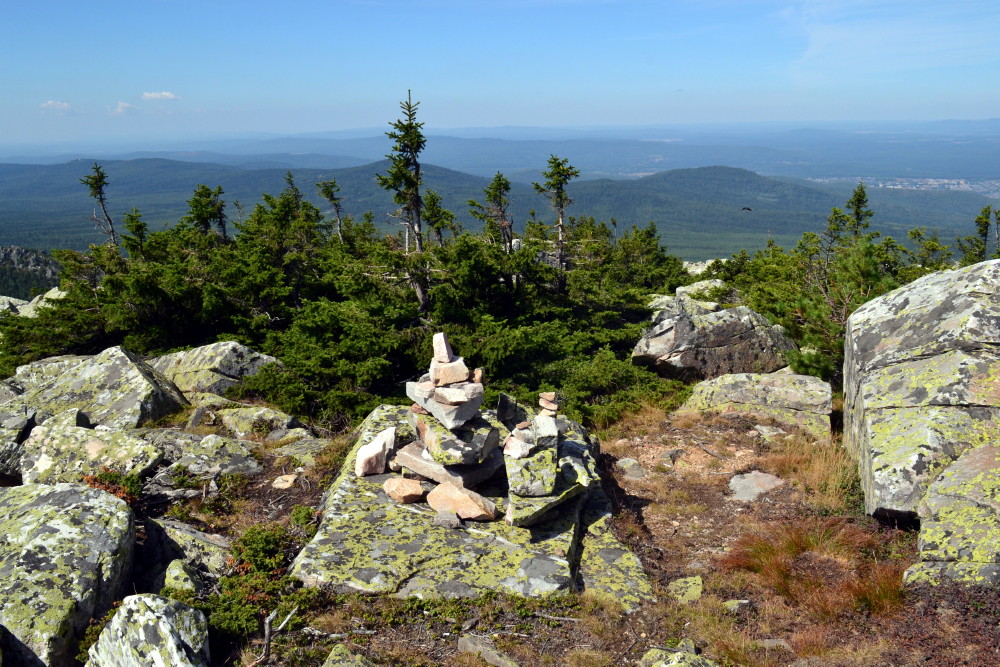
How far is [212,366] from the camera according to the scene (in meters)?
16.9

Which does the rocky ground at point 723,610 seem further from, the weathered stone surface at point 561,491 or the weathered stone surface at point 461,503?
the weathered stone surface at point 461,503

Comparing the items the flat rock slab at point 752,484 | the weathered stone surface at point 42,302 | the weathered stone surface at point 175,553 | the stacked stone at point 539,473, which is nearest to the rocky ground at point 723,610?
the flat rock slab at point 752,484

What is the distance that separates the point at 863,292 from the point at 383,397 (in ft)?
45.6

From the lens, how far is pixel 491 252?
2289cm

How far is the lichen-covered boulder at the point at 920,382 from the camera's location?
8.22 meters

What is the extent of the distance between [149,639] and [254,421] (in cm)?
815

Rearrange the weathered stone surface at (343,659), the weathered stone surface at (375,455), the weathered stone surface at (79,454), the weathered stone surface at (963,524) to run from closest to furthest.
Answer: the weathered stone surface at (343,659), the weathered stone surface at (963,524), the weathered stone surface at (375,455), the weathered stone surface at (79,454)

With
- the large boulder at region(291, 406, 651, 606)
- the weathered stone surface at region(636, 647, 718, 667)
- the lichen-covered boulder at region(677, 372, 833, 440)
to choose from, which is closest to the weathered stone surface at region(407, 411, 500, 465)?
the large boulder at region(291, 406, 651, 606)

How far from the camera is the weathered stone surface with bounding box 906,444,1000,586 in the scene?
22.0 ft

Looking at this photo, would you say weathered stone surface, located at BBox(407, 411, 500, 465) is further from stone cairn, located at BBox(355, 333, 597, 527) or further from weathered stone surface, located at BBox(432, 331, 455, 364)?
weathered stone surface, located at BBox(432, 331, 455, 364)

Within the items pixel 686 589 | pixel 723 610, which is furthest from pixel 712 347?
pixel 723 610

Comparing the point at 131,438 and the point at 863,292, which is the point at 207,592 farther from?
the point at 863,292

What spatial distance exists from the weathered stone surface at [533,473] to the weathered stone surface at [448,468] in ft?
2.02

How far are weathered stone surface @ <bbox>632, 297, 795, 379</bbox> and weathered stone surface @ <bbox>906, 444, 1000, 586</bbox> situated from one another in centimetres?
1143
